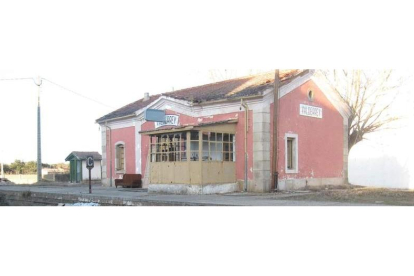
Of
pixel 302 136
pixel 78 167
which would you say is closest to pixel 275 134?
pixel 302 136

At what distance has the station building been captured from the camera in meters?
12.8

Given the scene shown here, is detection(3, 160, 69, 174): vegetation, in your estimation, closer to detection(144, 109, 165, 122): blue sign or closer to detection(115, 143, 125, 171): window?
detection(144, 109, 165, 122): blue sign

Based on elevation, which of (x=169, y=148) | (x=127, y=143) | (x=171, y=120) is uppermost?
(x=171, y=120)

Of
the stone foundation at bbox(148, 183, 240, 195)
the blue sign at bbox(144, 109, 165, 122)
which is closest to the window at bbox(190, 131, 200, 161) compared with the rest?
the stone foundation at bbox(148, 183, 240, 195)

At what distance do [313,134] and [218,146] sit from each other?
3.52m

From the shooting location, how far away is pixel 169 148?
13.4m

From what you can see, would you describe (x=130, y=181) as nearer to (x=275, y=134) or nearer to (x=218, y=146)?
(x=218, y=146)

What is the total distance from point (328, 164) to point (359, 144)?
2108mm

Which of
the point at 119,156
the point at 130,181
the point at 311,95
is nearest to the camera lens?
the point at 311,95

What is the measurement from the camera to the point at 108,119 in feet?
60.3

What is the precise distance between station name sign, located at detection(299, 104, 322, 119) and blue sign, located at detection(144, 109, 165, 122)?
14.0ft

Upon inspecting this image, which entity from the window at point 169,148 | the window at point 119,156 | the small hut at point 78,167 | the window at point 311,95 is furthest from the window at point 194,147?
the small hut at point 78,167

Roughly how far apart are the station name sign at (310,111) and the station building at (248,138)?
3 cm
